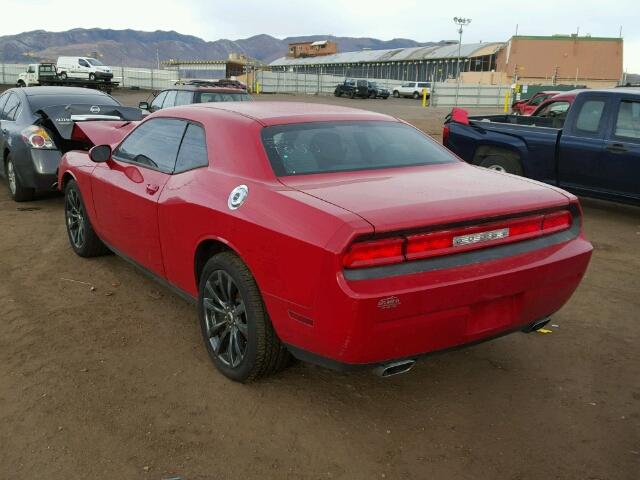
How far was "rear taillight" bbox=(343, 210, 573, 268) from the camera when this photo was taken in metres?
2.62

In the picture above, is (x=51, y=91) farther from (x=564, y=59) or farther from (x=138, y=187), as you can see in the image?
(x=564, y=59)

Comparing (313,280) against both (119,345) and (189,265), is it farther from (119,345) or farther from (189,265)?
(119,345)

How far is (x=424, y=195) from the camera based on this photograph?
2.97 m

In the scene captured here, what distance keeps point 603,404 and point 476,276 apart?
1187mm

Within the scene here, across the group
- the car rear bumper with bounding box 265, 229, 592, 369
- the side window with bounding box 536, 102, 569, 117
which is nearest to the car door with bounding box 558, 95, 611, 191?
the side window with bounding box 536, 102, 569, 117

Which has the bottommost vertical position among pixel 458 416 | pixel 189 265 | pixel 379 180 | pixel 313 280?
pixel 458 416

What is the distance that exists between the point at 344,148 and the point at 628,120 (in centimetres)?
522

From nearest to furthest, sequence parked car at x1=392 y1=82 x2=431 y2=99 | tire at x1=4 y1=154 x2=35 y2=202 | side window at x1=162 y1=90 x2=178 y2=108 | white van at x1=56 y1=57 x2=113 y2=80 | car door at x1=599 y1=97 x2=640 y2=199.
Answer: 1. car door at x1=599 y1=97 x2=640 y2=199
2. tire at x1=4 y1=154 x2=35 y2=202
3. side window at x1=162 y1=90 x2=178 y2=108
4. white van at x1=56 y1=57 x2=113 y2=80
5. parked car at x1=392 y1=82 x2=431 y2=99

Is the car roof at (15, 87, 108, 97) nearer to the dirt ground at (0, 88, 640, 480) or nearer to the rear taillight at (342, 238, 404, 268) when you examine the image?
the dirt ground at (0, 88, 640, 480)

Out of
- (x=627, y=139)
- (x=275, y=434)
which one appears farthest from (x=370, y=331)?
(x=627, y=139)

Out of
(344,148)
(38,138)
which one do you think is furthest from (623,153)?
(38,138)

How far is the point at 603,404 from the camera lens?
325cm

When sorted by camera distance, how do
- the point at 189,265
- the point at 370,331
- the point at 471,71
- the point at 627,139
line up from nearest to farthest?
the point at 370,331, the point at 189,265, the point at 627,139, the point at 471,71

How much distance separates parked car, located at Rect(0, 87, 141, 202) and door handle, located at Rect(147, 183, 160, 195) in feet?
12.8
